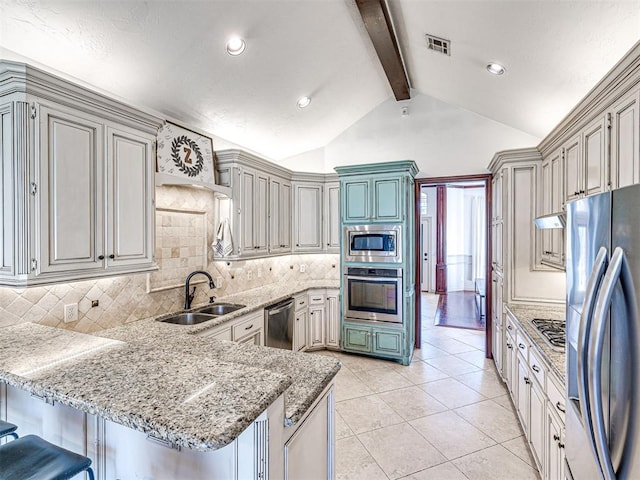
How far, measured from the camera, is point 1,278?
5.93 ft

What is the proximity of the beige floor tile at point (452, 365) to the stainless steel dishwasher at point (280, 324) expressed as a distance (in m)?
1.89

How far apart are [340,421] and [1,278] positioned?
8.76 feet

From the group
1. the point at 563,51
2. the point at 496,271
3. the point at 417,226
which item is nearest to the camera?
the point at 563,51

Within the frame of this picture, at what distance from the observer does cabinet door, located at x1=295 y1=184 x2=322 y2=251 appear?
4691 mm

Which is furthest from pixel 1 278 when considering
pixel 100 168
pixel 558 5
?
pixel 558 5

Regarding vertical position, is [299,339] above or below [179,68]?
below

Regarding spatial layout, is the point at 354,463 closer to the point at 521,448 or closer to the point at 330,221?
the point at 521,448

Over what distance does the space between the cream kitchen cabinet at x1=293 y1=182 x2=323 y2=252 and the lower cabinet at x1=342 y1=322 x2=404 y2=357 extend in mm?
1245

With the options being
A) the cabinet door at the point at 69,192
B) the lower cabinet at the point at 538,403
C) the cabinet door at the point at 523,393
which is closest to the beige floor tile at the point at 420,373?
the lower cabinet at the point at 538,403

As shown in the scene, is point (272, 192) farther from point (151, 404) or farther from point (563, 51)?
point (151, 404)

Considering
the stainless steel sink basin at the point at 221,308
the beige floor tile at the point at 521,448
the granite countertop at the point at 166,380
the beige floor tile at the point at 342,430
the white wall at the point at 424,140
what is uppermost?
the white wall at the point at 424,140

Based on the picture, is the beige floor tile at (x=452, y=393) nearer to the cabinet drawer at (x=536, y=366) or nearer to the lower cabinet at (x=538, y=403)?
the lower cabinet at (x=538, y=403)

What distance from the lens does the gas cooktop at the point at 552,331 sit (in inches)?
81.4

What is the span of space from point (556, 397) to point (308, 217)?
3.55 m
